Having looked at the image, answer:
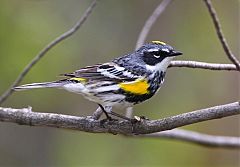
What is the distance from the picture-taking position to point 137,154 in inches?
234

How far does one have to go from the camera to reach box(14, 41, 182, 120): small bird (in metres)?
3.61

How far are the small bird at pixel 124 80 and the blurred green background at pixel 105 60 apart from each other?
1789 millimetres

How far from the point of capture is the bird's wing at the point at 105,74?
3736 millimetres

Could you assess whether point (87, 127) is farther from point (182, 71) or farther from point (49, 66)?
point (182, 71)

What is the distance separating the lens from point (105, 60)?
21.3 feet

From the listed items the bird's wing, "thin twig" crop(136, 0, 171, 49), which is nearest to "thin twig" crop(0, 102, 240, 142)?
the bird's wing

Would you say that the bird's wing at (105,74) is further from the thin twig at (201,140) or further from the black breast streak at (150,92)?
the thin twig at (201,140)

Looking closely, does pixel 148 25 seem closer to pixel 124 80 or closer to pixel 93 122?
pixel 124 80

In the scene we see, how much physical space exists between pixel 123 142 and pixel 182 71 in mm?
1121

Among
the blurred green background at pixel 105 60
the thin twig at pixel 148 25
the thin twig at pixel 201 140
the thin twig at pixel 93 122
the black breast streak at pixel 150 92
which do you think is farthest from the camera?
the blurred green background at pixel 105 60

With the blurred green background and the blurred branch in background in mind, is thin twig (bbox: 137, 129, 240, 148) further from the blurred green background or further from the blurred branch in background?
the blurred branch in background

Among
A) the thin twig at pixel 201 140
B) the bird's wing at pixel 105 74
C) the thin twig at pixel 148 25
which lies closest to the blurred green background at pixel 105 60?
the thin twig at pixel 201 140

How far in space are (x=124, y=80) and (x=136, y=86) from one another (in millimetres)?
112

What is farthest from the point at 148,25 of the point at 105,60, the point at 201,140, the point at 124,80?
the point at 105,60
